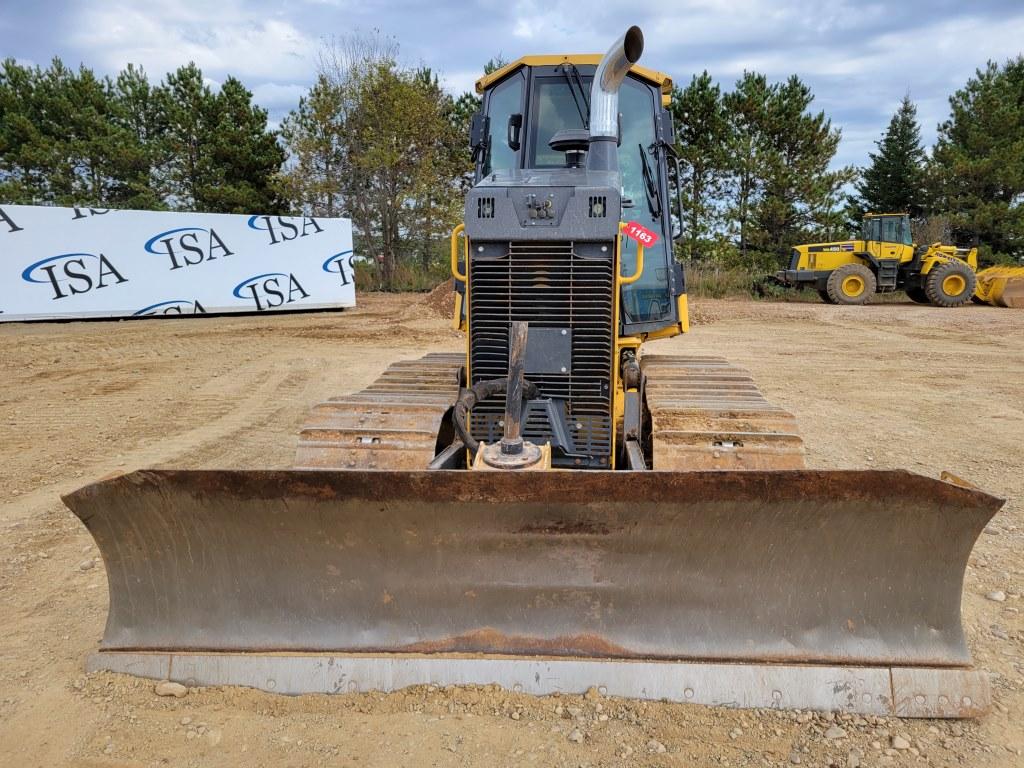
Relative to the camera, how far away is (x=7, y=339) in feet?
42.6

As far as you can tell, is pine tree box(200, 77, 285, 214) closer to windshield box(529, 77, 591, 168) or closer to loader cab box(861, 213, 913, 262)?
loader cab box(861, 213, 913, 262)

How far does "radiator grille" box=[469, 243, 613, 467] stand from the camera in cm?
358

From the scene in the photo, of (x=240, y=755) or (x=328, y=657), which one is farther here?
(x=328, y=657)

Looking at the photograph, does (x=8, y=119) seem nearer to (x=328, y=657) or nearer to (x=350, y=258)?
(x=350, y=258)

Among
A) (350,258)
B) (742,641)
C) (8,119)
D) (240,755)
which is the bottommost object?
(240,755)

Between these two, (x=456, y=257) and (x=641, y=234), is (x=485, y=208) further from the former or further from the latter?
(x=641, y=234)

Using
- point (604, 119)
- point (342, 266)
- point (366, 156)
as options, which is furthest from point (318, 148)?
point (604, 119)

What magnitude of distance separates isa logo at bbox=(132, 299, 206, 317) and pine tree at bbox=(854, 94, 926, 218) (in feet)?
93.5

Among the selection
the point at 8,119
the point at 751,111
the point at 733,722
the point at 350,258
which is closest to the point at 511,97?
the point at 733,722

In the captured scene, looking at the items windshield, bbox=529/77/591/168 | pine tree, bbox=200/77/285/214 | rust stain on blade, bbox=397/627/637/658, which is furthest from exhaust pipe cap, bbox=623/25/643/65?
pine tree, bbox=200/77/285/214

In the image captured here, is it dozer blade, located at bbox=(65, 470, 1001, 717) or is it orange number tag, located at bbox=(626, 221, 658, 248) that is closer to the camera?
dozer blade, located at bbox=(65, 470, 1001, 717)

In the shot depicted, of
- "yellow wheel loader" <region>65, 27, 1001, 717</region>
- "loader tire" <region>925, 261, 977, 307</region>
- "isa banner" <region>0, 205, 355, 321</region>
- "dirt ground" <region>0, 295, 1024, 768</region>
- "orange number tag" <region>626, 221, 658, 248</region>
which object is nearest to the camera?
"dirt ground" <region>0, 295, 1024, 768</region>

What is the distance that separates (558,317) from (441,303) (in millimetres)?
14528

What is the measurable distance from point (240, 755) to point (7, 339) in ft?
44.0
